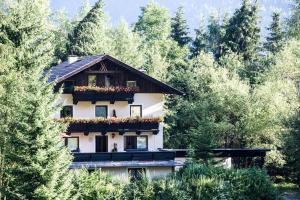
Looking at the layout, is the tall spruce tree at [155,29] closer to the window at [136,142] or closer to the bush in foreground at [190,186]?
the window at [136,142]

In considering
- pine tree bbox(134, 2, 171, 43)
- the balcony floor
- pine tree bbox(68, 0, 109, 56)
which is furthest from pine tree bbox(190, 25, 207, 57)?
the balcony floor

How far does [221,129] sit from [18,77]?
22.3 m

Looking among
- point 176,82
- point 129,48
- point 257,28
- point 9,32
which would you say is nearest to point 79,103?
point 9,32

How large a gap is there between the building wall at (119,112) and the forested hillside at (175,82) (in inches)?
126

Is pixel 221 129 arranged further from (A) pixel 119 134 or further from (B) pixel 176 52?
(B) pixel 176 52

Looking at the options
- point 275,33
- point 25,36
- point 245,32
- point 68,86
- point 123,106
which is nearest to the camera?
point 25,36

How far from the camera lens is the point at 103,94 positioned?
39.7m

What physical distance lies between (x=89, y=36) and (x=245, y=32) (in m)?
17.1

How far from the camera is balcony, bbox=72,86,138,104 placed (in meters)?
39.2

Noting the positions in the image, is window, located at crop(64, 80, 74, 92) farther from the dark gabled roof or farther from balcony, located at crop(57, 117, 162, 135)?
balcony, located at crop(57, 117, 162, 135)

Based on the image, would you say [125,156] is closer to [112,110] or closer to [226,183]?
[112,110]

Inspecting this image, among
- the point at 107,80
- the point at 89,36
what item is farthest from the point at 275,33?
the point at 107,80

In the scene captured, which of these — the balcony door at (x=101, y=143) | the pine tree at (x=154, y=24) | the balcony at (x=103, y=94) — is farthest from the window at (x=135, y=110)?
the pine tree at (x=154, y=24)

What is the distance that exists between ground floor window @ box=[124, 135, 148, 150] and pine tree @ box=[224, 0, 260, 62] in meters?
23.9
